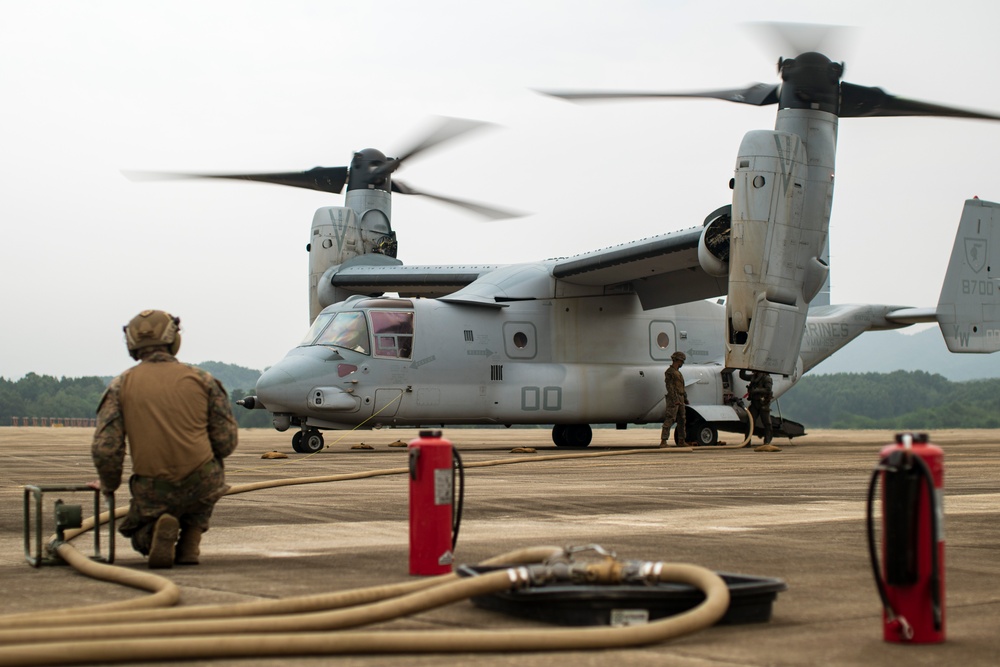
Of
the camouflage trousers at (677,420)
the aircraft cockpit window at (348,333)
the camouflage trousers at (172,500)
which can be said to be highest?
the aircraft cockpit window at (348,333)

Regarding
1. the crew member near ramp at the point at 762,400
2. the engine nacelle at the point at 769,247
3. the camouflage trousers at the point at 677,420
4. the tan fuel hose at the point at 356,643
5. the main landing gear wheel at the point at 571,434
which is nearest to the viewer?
the tan fuel hose at the point at 356,643

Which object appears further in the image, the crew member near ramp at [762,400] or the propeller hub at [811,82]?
the crew member near ramp at [762,400]

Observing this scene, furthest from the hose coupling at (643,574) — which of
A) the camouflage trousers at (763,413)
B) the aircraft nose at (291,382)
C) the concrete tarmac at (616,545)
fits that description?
the camouflage trousers at (763,413)

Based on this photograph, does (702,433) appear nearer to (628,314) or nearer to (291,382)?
(628,314)

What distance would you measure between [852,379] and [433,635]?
50095 millimetres

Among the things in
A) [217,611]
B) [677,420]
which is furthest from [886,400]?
[217,611]

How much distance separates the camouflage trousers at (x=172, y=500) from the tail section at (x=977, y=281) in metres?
20.3

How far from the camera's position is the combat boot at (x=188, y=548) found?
645 cm

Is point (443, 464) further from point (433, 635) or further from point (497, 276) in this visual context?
point (497, 276)

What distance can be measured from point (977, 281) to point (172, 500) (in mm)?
21000

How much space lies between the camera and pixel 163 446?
6.34 meters

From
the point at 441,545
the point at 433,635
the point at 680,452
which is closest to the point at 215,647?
the point at 433,635

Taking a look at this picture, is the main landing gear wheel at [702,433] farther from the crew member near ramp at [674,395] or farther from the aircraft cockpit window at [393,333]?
the aircraft cockpit window at [393,333]

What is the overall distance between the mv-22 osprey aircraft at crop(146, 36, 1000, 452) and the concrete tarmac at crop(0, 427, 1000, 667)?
216 inches
